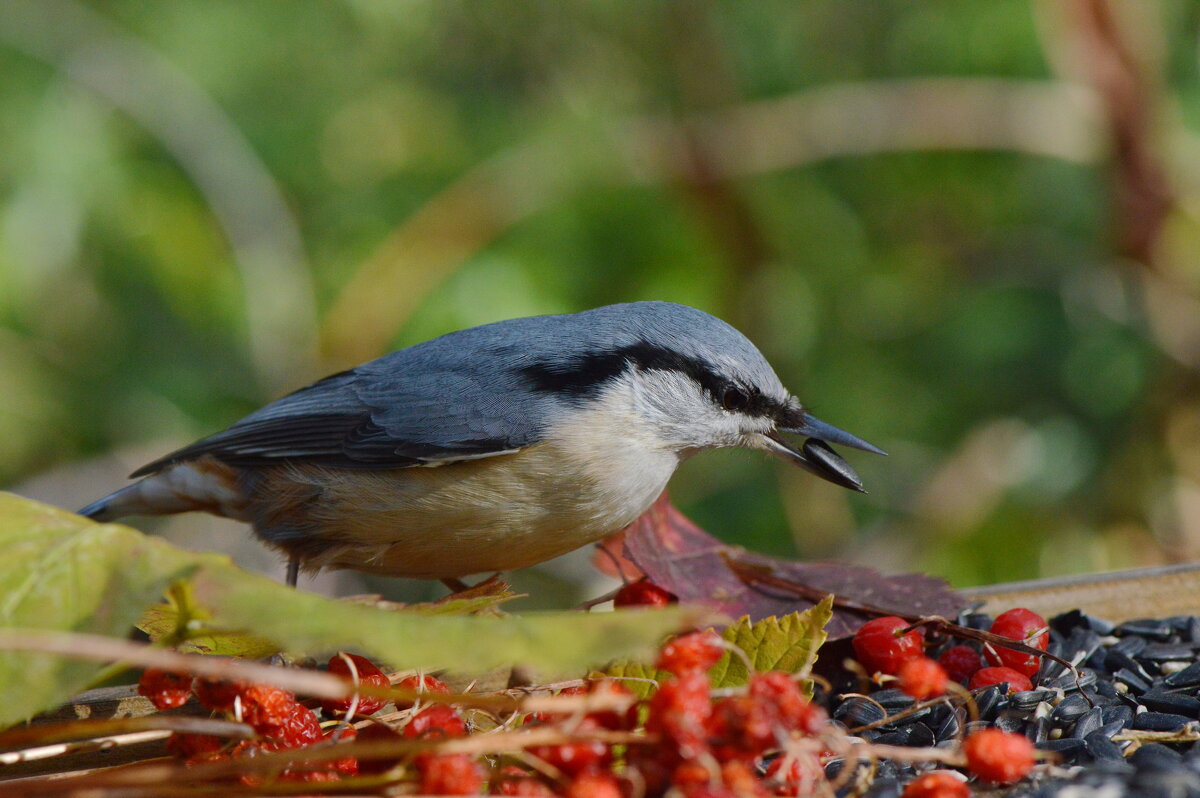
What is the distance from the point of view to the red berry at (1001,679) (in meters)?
1.65

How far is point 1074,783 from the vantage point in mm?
1252

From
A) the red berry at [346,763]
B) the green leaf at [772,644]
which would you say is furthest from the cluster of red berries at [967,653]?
the red berry at [346,763]

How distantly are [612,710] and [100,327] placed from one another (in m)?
3.57

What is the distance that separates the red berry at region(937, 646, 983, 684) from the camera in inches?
69.5

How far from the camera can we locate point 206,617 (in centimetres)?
113

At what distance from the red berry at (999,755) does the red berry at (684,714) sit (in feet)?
0.97

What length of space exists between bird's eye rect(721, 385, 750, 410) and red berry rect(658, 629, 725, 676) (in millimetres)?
931

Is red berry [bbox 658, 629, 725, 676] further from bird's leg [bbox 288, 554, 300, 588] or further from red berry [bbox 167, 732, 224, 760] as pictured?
bird's leg [bbox 288, 554, 300, 588]

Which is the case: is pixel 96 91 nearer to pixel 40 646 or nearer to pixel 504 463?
pixel 504 463

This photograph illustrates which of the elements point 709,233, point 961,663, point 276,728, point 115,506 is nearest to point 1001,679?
point 961,663

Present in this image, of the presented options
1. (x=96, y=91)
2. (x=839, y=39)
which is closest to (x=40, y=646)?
(x=96, y=91)

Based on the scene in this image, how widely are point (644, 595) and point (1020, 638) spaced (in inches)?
23.8

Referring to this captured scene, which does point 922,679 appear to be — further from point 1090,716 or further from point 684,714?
point 1090,716

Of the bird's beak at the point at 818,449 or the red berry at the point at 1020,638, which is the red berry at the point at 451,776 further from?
the bird's beak at the point at 818,449
